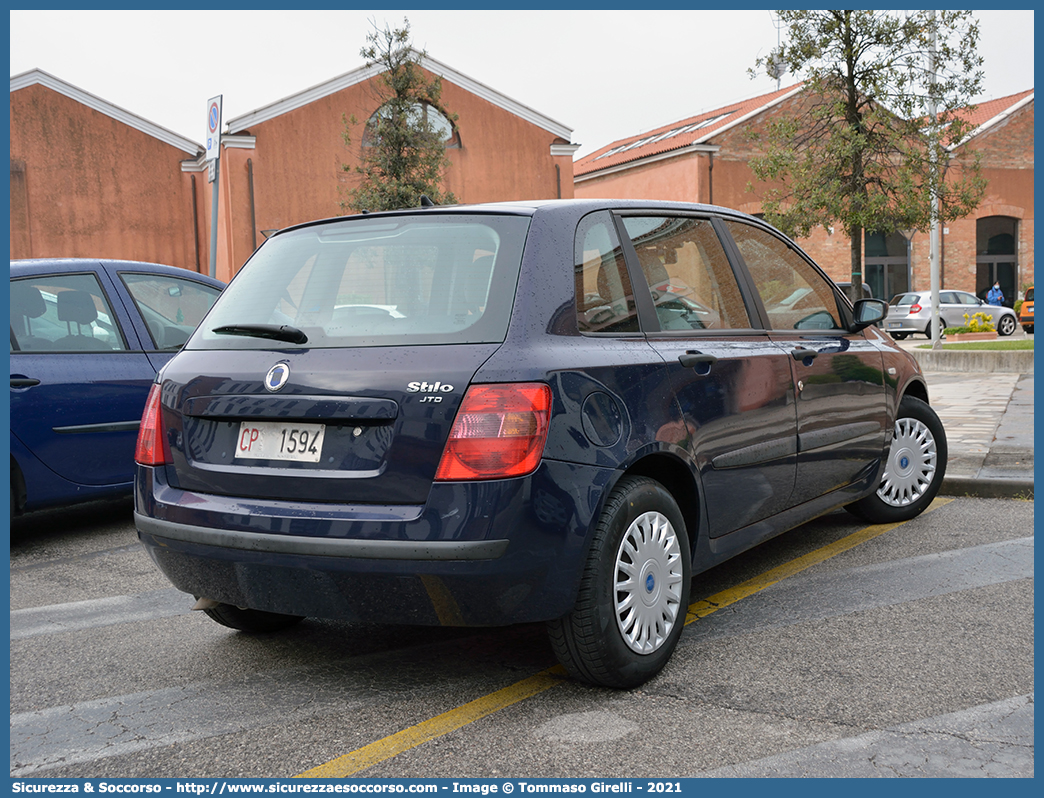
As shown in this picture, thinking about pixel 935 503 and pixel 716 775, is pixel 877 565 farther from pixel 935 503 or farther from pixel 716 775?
pixel 716 775

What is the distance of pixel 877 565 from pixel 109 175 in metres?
27.3

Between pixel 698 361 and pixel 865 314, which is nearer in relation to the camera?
pixel 698 361

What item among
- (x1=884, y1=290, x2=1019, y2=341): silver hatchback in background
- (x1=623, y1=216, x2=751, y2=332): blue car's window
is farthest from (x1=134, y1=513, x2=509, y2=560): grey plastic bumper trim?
(x1=884, y1=290, x2=1019, y2=341): silver hatchback in background

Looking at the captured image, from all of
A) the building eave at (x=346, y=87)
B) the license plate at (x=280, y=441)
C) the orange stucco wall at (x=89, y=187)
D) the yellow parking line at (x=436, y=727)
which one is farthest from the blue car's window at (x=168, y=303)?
the orange stucco wall at (x=89, y=187)

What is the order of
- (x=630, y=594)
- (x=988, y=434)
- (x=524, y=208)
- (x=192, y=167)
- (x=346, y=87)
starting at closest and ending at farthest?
(x=630, y=594), (x=524, y=208), (x=988, y=434), (x=346, y=87), (x=192, y=167)

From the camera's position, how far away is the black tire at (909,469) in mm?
5668

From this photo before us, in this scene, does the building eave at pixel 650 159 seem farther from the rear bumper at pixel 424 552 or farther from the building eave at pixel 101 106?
the rear bumper at pixel 424 552

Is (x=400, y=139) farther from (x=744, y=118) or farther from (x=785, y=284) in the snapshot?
(x=744, y=118)

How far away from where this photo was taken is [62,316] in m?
5.77

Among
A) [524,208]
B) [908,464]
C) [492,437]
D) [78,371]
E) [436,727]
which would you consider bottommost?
[436,727]

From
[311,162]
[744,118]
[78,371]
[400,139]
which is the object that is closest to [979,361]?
[400,139]

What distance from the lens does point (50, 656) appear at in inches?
149

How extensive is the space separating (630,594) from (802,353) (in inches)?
65.3

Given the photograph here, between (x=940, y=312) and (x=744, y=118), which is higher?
(x=744, y=118)
